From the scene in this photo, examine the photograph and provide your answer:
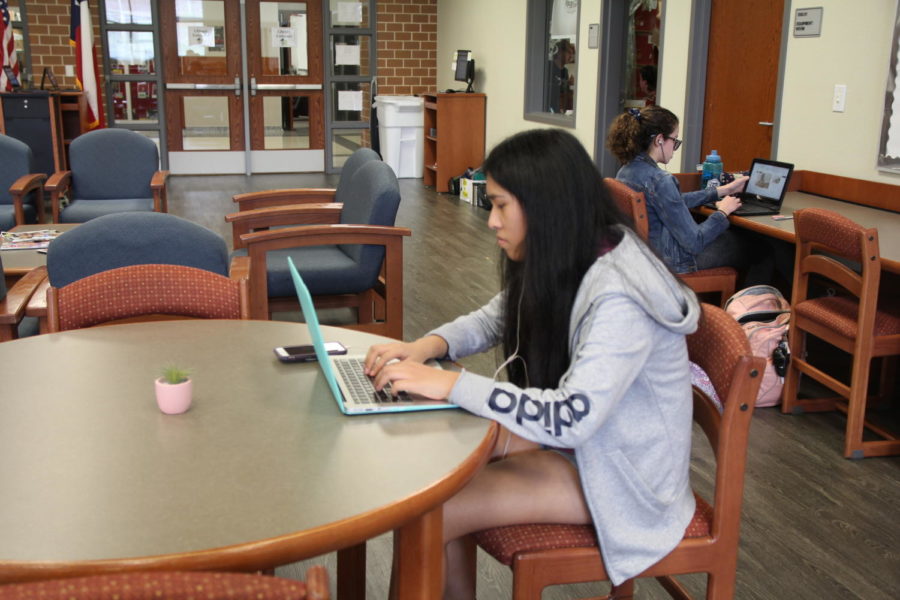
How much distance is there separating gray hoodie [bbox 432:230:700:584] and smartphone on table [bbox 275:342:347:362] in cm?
37

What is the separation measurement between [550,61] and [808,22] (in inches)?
151

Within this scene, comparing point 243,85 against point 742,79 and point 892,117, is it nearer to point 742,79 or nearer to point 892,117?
point 742,79

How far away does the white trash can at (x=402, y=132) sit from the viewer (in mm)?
9773

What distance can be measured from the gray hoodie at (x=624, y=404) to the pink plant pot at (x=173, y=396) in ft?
1.44

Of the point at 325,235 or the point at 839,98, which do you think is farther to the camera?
the point at 839,98

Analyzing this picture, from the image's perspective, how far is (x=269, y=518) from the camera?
3.82 ft

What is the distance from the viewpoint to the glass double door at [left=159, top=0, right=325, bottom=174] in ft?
32.3

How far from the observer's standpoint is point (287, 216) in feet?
13.7

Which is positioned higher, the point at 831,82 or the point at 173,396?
the point at 831,82

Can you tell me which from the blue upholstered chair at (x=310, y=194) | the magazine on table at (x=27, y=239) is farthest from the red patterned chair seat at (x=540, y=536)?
the blue upholstered chair at (x=310, y=194)

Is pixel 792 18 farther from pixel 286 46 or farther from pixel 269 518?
pixel 286 46

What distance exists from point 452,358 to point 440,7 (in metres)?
9.67

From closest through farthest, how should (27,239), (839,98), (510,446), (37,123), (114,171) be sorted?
(510,446), (27,239), (839,98), (114,171), (37,123)

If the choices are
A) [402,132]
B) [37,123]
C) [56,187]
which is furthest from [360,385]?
[402,132]
